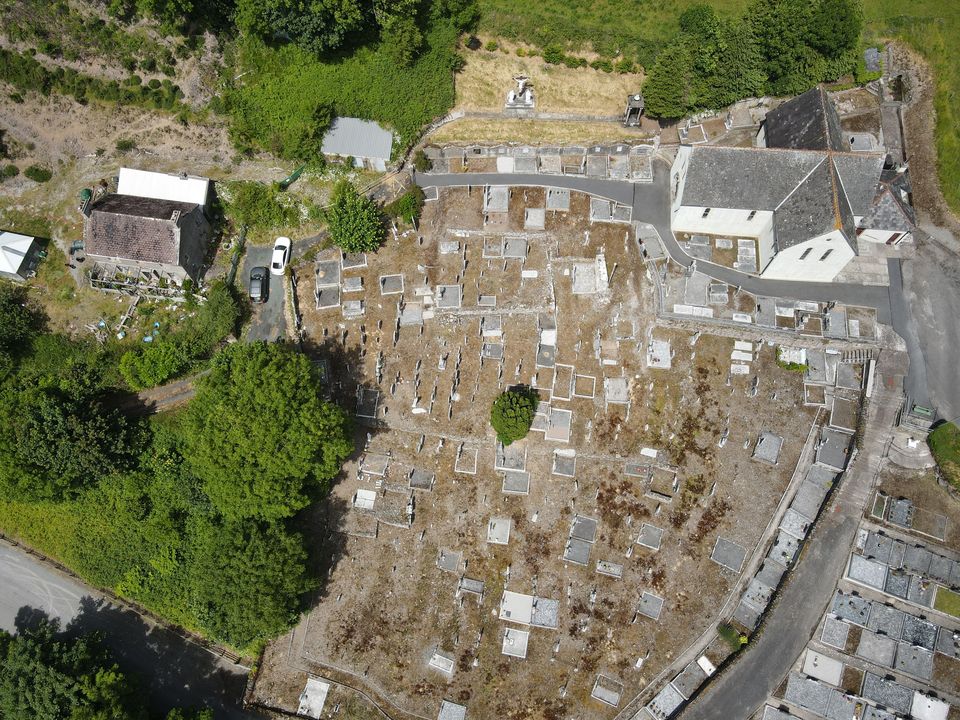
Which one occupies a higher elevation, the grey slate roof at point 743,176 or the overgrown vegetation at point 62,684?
the grey slate roof at point 743,176

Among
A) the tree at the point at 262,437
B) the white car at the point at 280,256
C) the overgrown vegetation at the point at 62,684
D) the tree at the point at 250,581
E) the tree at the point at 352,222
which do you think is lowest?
the overgrown vegetation at the point at 62,684

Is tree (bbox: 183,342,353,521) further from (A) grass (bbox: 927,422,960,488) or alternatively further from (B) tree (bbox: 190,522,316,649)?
(A) grass (bbox: 927,422,960,488)

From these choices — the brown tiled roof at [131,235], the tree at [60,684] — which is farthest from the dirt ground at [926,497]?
the brown tiled roof at [131,235]

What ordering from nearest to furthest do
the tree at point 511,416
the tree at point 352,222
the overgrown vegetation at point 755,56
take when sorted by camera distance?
the tree at point 511,416 → the tree at point 352,222 → the overgrown vegetation at point 755,56

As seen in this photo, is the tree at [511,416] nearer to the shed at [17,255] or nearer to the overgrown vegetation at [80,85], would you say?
the overgrown vegetation at [80,85]

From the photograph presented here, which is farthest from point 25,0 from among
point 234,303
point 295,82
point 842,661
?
point 842,661

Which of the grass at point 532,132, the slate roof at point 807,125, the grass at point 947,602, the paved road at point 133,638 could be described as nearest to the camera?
the grass at point 947,602
